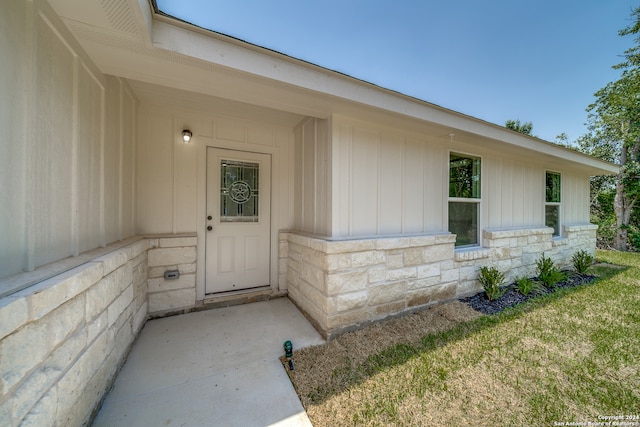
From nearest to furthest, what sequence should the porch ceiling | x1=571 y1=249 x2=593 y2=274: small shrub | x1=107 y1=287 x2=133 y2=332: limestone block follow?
the porch ceiling < x1=107 y1=287 x2=133 y2=332: limestone block < x1=571 y1=249 x2=593 y2=274: small shrub

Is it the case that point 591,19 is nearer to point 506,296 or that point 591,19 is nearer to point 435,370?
point 506,296

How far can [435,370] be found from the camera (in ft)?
6.39

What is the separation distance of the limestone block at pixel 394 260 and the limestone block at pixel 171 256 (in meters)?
2.51

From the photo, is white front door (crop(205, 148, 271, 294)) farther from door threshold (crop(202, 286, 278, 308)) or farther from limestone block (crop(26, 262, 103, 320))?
limestone block (crop(26, 262, 103, 320))

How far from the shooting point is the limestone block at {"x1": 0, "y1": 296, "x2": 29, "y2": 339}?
781 millimetres

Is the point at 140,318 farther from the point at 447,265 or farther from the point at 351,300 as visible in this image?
the point at 447,265

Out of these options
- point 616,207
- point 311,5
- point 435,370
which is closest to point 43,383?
point 435,370

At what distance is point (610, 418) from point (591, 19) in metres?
8.61

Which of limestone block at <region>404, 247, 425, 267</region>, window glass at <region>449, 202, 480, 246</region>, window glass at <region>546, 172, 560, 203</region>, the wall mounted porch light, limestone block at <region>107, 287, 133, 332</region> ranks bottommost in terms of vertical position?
limestone block at <region>107, 287, 133, 332</region>

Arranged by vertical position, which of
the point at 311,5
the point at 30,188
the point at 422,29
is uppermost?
the point at 422,29

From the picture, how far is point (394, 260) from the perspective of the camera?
284cm

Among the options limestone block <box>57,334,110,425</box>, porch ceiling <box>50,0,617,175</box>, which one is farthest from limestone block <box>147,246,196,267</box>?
porch ceiling <box>50,0,617,175</box>

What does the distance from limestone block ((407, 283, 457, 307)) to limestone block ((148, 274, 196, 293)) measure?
2.87 meters

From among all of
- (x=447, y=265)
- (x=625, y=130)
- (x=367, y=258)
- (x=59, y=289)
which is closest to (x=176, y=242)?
(x=59, y=289)
